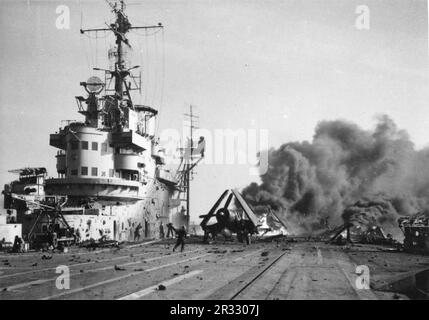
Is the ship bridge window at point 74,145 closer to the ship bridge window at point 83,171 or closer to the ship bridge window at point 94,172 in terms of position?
the ship bridge window at point 83,171

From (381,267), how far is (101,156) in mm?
26172

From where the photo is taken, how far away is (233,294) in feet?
29.0

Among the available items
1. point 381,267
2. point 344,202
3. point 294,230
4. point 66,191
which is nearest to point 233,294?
point 381,267

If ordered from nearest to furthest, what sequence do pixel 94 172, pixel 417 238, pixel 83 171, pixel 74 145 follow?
pixel 417 238
pixel 83 171
pixel 74 145
pixel 94 172

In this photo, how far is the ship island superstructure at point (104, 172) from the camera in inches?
1185

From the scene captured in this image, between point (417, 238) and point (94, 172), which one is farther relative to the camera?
point (94, 172)

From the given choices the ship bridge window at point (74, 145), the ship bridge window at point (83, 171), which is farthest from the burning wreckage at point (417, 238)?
the ship bridge window at point (74, 145)

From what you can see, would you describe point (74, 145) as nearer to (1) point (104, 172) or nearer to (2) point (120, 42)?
(1) point (104, 172)

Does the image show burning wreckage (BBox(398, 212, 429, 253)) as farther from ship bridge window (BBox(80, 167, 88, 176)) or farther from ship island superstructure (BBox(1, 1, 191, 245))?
ship bridge window (BBox(80, 167, 88, 176))

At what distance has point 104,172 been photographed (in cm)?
3500

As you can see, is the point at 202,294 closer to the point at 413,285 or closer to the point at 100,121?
the point at 413,285

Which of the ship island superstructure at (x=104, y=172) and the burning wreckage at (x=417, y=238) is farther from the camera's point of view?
the ship island superstructure at (x=104, y=172)

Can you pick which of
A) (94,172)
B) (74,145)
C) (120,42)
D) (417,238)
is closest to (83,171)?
(94,172)

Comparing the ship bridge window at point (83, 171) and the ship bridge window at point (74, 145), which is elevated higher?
the ship bridge window at point (74, 145)
